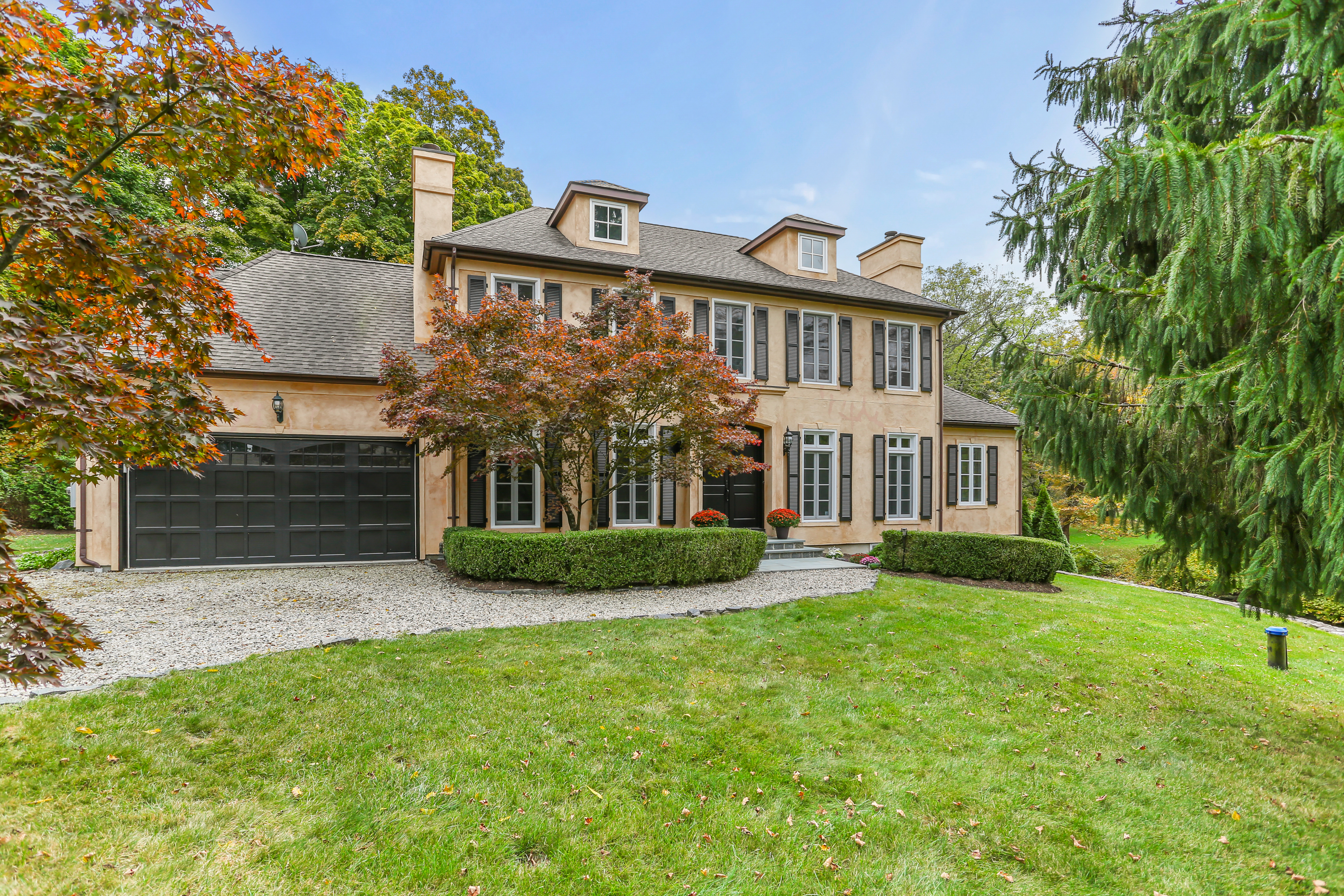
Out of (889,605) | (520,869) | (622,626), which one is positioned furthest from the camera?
(889,605)

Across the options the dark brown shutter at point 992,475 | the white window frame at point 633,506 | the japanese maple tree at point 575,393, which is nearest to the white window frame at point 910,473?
the dark brown shutter at point 992,475

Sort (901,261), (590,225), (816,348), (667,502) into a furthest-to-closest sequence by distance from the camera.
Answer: (901,261) < (816,348) < (590,225) < (667,502)

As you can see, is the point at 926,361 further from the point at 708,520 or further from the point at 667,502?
the point at 667,502

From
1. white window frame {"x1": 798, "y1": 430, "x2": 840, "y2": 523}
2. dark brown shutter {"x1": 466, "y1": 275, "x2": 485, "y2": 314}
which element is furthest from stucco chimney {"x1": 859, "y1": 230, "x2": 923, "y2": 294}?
dark brown shutter {"x1": 466, "y1": 275, "x2": 485, "y2": 314}

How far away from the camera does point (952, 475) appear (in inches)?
553

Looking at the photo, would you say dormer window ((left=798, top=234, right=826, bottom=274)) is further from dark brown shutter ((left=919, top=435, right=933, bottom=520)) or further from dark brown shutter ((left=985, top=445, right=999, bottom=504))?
dark brown shutter ((left=985, top=445, right=999, bottom=504))

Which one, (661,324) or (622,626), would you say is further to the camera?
(661,324)

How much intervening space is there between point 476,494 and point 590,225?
5754 millimetres

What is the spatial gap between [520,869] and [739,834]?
1028mm

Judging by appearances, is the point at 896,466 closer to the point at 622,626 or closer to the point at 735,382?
the point at 735,382

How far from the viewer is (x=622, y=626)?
6246 mm

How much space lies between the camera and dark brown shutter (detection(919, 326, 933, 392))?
43.9ft

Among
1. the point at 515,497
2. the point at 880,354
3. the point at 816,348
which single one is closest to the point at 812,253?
the point at 816,348

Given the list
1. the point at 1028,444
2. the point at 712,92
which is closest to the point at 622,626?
the point at 1028,444
